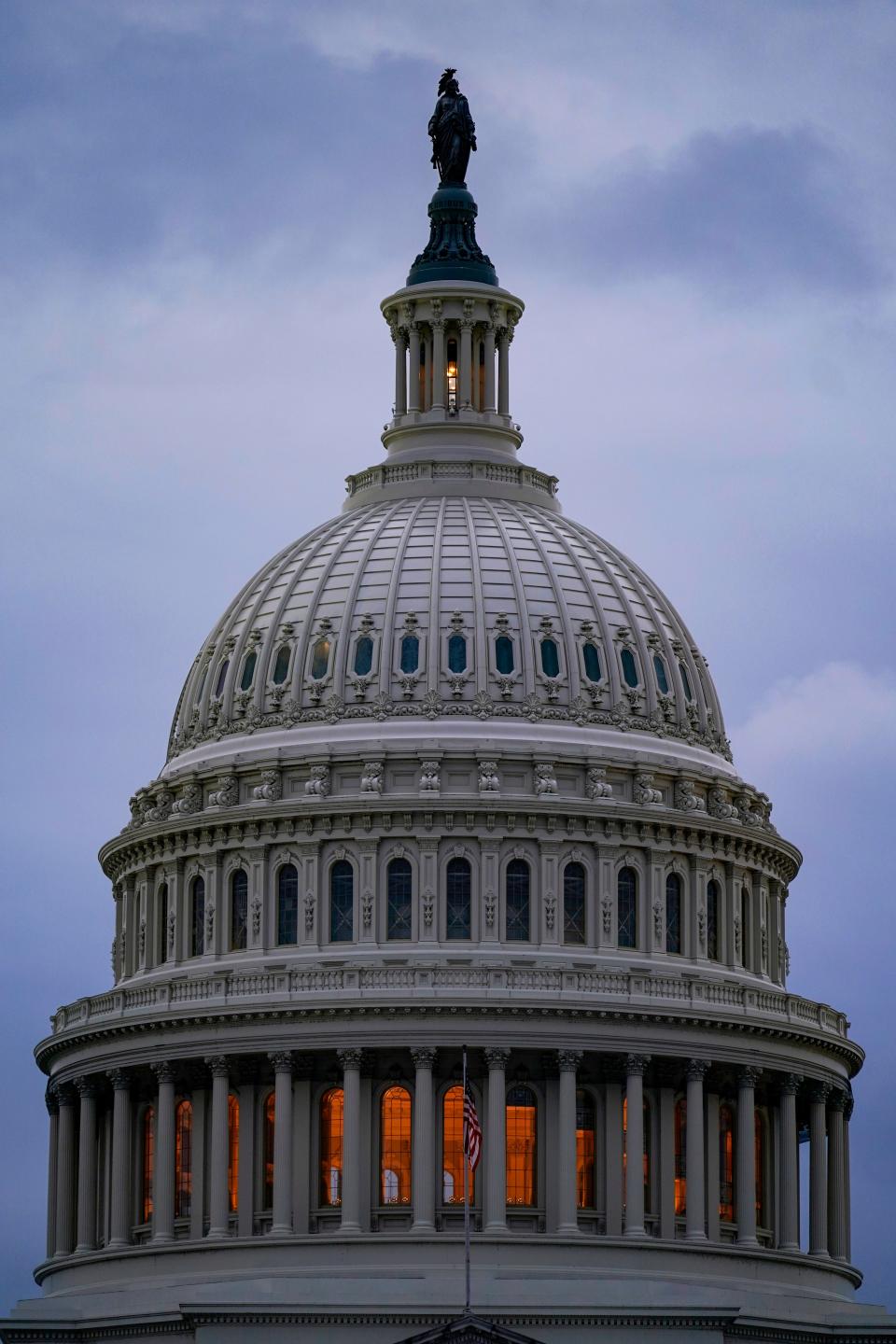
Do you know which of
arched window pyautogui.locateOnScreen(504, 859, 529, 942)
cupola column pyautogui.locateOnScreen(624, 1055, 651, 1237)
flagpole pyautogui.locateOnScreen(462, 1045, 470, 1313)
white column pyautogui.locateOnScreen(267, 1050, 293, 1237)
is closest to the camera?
flagpole pyautogui.locateOnScreen(462, 1045, 470, 1313)

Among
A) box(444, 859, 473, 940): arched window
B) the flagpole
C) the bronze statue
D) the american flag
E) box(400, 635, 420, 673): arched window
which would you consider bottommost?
the flagpole

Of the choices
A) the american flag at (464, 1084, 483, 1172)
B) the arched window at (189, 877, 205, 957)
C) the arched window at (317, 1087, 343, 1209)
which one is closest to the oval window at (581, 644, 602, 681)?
the arched window at (189, 877, 205, 957)

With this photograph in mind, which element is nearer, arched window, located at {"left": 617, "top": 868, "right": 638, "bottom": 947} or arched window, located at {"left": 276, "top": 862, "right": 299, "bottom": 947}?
arched window, located at {"left": 276, "top": 862, "right": 299, "bottom": 947}

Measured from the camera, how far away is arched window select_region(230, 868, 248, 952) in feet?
455

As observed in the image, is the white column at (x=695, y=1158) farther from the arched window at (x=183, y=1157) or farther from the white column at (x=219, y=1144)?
the arched window at (x=183, y=1157)

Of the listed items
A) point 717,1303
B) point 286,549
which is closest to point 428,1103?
point 717,1303

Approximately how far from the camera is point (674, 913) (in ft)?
459

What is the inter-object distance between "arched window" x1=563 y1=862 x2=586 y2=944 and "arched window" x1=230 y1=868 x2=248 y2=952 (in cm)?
1085

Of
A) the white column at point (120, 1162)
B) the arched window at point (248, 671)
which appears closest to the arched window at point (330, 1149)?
Answer: the white column at point (120, 1162)

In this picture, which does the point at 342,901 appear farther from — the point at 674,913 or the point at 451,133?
the point at 451,133

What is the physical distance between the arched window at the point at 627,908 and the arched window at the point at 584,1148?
20.4 feet

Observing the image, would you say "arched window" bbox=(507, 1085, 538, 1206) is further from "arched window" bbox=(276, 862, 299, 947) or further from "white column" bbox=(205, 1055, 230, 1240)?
"arched window" bbox=(276, 862, 299, 947)

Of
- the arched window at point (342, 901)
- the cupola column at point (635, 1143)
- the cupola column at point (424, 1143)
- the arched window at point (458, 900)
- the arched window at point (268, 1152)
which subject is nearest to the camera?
the cupola column at point (424, 1143)

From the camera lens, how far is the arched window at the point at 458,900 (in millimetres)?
135875
